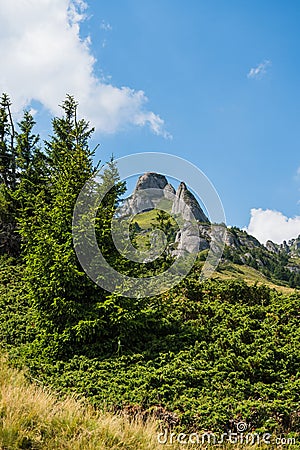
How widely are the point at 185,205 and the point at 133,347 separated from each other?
393cm

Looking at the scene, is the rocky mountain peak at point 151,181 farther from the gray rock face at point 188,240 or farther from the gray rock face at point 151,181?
the gray rock face at point 188,240

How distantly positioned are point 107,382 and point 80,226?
3876 millimetres

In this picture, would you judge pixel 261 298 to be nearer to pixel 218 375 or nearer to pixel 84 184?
pixel 218 375

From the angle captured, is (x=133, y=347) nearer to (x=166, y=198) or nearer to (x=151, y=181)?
(x=166, y=198)

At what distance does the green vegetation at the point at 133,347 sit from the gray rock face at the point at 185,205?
72 cm

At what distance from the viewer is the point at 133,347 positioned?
976cm

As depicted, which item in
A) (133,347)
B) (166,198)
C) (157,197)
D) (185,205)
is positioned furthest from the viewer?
(185,205)

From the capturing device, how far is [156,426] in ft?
19.9

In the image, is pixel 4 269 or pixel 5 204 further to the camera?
pixel 5 204

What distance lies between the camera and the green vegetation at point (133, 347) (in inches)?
254

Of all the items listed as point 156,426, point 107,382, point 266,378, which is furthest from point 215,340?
point 156,426

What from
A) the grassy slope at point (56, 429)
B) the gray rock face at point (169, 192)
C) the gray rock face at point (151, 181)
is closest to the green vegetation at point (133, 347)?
the grassy slope at point (56, 429)

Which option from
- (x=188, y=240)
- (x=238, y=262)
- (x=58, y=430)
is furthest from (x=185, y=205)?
(x=238, y=262)

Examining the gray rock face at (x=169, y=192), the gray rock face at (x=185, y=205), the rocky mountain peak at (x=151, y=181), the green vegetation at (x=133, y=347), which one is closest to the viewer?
the green vegetation at (x=133, y=347)
